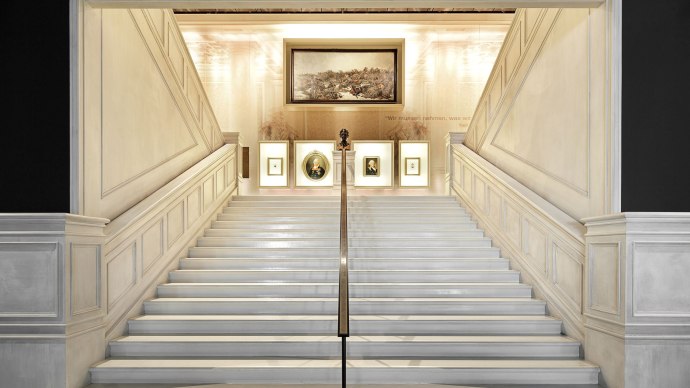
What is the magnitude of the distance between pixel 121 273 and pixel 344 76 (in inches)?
315

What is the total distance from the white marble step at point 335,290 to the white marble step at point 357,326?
64 centimetres

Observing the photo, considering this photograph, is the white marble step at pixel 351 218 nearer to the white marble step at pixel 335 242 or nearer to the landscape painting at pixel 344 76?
the white marble step at pixel 335 242

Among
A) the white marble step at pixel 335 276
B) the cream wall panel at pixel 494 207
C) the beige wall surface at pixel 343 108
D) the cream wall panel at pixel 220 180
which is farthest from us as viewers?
the beige wall surface at pixel 343 108

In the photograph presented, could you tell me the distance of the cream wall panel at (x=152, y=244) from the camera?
600 cm

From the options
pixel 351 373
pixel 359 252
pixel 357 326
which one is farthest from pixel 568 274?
pixel 359 252

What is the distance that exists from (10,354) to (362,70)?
935 centimetres

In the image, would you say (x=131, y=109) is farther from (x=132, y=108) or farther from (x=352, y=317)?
(x=352, y=317)

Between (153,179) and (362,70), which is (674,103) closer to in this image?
(153,179)

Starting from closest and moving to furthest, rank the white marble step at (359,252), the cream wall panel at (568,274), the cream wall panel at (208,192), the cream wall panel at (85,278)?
the cream wall panel at (85,278), the cream wall panel at (568,274), the white marble step at (359,252), the cream wall panel at (208,192)

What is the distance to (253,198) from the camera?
953 centimetres

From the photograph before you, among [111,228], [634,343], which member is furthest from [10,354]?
[634,343]

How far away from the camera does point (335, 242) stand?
24.6 ft

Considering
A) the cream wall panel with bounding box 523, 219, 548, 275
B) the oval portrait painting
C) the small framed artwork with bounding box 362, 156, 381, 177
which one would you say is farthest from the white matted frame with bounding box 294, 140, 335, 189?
the cream wall panel with bounding box 523, 219, 548, 275

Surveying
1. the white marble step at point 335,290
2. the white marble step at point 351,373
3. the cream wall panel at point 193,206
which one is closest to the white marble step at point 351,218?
the cream wall panel at point 193,206
